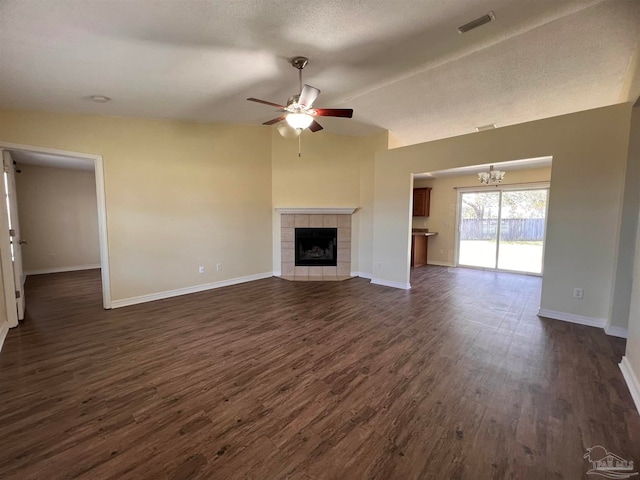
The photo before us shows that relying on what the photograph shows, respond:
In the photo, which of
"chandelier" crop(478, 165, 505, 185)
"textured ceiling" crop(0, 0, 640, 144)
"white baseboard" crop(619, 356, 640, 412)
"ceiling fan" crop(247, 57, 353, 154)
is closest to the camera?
"white baseboard" crop(619, 356, 640, 412)

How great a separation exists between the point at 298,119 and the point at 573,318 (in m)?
4.23

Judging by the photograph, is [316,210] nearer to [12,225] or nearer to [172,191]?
[172,191]

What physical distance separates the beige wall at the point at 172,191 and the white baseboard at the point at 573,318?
16.2 feet

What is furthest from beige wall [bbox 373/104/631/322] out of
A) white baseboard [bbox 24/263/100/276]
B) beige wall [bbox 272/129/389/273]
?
white baseboard [bbox 24/263/100/276]

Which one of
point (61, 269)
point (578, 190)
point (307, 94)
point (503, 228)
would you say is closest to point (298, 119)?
point (307, 94)

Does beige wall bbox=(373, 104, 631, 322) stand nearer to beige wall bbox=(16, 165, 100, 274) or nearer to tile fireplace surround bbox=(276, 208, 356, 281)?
tile fireplace surround bbox=(276, 208, 356, 281)

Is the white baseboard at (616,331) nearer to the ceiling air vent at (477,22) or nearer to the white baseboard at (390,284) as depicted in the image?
the white baseboard at (390,284)

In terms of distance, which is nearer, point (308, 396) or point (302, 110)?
point (308, 396)

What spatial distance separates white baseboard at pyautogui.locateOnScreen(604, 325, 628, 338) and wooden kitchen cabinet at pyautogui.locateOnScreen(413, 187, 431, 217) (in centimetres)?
503

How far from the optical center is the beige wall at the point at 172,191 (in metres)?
3.76

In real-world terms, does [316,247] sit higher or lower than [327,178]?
lower

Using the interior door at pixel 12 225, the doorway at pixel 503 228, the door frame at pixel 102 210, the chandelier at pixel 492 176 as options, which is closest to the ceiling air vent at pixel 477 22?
the chandelier at pixel 492 176

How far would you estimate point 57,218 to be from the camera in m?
6.68

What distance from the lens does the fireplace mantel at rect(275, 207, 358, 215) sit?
5.84 m
